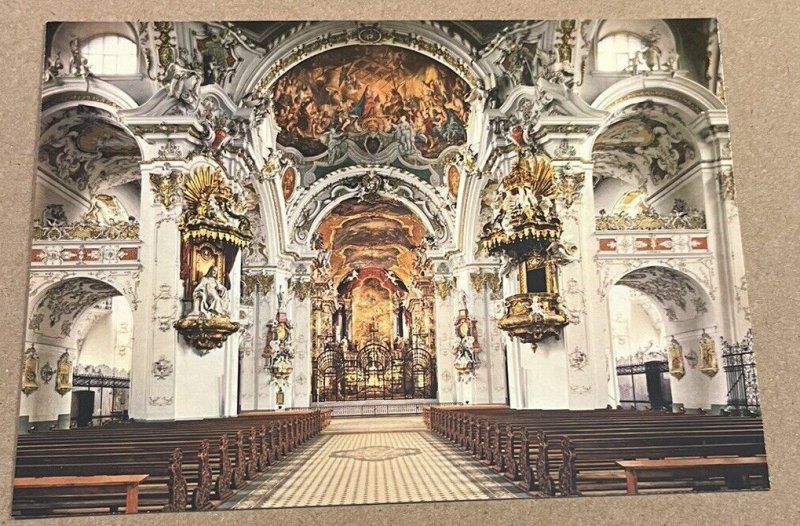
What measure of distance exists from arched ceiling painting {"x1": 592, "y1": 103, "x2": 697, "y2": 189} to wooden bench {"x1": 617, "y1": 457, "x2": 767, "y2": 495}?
8.27 ft

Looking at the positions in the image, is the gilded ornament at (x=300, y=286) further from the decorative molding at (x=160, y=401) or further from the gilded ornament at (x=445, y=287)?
the decorative molding at (x=160, y=401)

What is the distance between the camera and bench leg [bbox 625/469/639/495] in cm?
448

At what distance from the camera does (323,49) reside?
547 centimetres

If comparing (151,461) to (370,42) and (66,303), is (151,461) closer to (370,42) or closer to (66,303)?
(66,303)

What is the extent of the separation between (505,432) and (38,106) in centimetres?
413

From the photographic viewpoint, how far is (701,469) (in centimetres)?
452

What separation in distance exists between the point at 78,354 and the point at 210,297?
1144mm

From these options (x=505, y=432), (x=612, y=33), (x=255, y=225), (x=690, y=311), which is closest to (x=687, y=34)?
(x=612, y=33)

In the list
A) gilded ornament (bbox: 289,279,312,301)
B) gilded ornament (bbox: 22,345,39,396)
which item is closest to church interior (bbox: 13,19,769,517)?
gilded ornament (bbox: 22,345,39,396)

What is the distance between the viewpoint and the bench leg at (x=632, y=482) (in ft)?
14.7

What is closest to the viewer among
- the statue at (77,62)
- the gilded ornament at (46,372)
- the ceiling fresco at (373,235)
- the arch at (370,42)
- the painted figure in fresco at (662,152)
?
the gilded ornament at (46,372)

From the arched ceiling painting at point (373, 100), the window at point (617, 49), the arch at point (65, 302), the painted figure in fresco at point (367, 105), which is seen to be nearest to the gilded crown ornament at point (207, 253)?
the arch at point (65, 302)

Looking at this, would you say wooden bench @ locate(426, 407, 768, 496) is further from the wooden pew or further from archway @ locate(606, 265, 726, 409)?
the wooden pew

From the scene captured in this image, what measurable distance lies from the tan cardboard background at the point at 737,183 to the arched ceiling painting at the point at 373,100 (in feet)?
2.38
